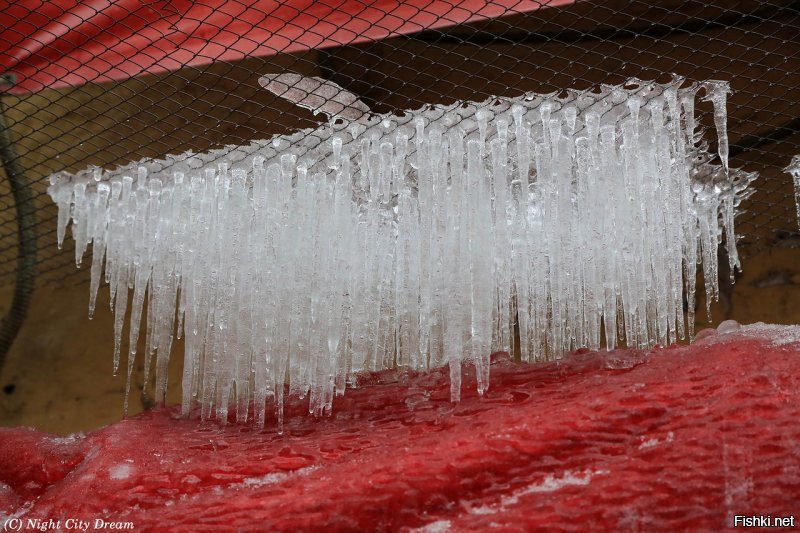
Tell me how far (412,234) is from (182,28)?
91 cm

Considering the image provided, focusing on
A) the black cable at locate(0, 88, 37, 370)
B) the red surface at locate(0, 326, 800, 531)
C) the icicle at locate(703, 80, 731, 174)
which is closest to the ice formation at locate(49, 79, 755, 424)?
the icicle at locate(703, 80, 731, 174)

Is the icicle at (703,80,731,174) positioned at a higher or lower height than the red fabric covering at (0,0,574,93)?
lower

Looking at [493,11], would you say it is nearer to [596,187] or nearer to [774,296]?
[596,187]

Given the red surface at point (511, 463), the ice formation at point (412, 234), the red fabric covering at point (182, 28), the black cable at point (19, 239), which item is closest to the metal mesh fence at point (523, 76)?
the black cable at point (19, 239)

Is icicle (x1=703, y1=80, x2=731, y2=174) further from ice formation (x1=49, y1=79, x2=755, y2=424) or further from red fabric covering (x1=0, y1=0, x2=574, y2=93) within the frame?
red fabric covering (x1=0, y1=0, x2=574, y2=93)

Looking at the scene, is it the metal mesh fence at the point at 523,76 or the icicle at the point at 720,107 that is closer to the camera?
the icicle at the point at 720,107

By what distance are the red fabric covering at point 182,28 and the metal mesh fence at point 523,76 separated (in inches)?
7.5

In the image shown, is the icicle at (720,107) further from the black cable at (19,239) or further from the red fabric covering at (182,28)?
the black cable at (19,239)

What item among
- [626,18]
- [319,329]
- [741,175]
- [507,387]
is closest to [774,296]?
[741,175]

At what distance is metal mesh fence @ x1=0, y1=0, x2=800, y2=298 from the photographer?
2559 mm

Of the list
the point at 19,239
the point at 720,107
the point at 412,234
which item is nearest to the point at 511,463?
the point at 412,234

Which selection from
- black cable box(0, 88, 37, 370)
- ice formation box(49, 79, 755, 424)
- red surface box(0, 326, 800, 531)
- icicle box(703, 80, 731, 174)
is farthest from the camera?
black cable box(0, 88, 37, 370)

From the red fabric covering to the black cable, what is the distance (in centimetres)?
67

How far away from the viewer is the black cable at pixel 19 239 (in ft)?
10.1
